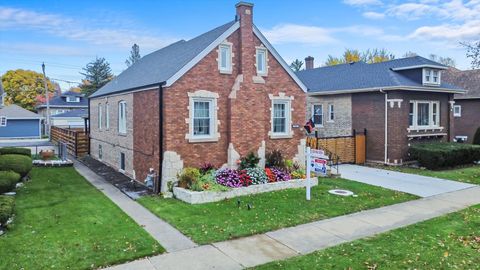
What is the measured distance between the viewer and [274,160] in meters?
16.1

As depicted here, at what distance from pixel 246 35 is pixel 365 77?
12359 mm

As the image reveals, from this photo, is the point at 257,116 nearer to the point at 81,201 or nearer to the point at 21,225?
the point at 81,201

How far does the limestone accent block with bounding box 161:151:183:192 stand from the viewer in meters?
13.8

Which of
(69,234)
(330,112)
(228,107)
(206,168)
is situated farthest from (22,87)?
(69,234)

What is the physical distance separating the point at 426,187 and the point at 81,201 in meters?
13.9

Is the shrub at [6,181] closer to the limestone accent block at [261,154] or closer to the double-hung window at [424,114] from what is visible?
the limestone accent block at [261,154]

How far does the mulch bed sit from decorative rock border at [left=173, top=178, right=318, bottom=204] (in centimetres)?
173

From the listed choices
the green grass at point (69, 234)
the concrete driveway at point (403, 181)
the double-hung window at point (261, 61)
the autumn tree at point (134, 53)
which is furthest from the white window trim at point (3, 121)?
the concrete driveway at point (403, 181)

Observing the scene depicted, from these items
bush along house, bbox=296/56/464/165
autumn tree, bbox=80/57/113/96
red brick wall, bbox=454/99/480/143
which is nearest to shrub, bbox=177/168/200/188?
bush along house, bbox=296/56/464/165

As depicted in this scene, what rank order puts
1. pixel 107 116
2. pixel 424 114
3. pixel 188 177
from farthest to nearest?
pixel 424 114, pixel 107 116, pixel 188 177

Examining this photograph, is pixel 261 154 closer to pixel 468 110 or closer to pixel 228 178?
pixel 228 178

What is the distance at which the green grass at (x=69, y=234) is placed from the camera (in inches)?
304

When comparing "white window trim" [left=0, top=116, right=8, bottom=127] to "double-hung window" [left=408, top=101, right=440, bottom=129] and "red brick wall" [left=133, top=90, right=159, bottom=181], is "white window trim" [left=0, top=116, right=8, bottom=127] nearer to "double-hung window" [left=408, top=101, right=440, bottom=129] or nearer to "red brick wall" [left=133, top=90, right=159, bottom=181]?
"red brick wall" [left=133, top=90, right=159, bottom=181]

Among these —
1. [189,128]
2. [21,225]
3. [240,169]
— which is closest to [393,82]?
[240,169]
